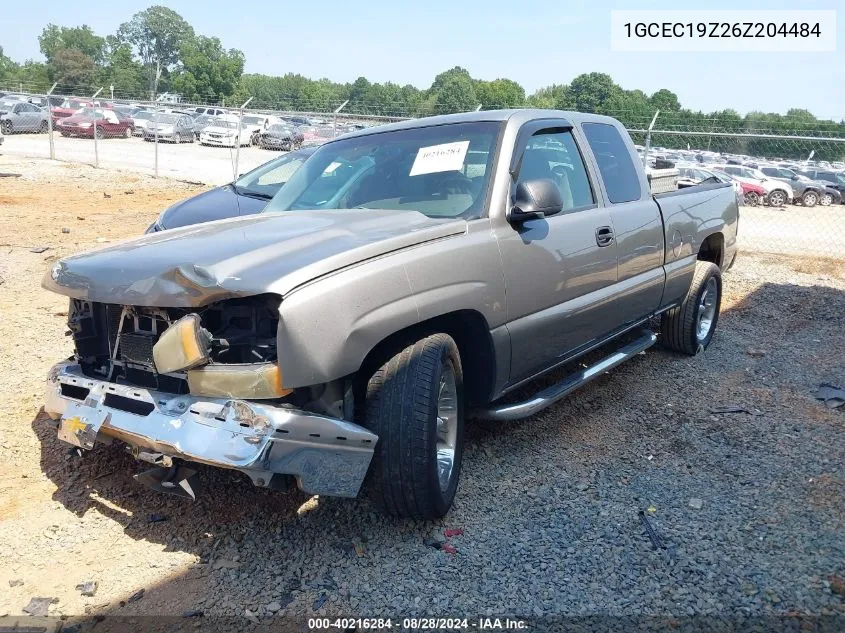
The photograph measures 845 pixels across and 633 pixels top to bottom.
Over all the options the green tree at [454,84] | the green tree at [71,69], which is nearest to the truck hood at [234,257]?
the green tree at [454,84]

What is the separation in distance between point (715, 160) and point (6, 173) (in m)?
21.6

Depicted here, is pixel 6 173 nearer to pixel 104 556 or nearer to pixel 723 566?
pixel 104 556

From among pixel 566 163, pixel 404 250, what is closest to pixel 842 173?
pixel 566 163

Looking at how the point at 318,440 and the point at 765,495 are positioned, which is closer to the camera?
the point at 318,440

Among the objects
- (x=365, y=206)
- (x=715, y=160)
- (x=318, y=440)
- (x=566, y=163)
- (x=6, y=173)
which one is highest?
(x=715, y=160)

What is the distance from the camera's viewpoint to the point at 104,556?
10.0ft

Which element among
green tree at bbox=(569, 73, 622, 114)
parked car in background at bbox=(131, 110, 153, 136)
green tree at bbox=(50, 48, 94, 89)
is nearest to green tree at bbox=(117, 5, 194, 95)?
green tree at bbox=(50, 48, 94, 89)

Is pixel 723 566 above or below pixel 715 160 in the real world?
below

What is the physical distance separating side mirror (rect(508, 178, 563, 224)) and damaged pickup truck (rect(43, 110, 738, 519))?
1cm

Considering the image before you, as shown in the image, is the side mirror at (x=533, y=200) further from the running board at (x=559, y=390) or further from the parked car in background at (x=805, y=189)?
the parked car in background at (x=805, y=189)

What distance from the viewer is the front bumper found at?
8.61ft

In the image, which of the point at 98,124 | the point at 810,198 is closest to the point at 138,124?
the point at 98,124

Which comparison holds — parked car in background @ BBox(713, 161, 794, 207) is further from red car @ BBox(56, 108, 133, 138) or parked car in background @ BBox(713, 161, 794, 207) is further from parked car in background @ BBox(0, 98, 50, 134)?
parked car in background @ BBox(0, 98, 50, 134)

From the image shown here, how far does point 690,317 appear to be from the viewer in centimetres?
569
